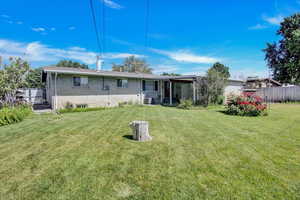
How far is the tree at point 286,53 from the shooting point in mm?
22166

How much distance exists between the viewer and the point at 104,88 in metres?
14.2

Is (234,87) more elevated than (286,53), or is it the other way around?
(286,53)

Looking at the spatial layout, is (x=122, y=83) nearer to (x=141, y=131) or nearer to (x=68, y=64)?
(x=141, y=131)

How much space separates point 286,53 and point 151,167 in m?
31.4

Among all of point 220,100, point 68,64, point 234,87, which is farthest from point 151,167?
point 68,64

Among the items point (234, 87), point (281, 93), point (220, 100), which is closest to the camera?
point (220, 100)

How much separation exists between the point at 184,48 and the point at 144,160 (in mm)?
19225

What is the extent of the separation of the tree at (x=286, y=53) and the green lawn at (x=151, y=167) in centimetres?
2454

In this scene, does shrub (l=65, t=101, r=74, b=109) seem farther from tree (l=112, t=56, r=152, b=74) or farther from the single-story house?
tree (l=112, t=56, r=152, b=74)

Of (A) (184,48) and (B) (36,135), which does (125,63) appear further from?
(B) (36,135)

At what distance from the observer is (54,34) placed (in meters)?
15.8

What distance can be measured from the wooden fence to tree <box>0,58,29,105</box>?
82.7 ft

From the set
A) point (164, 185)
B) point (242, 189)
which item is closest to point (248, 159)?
point (242, 189)

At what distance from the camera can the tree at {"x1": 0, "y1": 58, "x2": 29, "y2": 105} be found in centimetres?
1259
